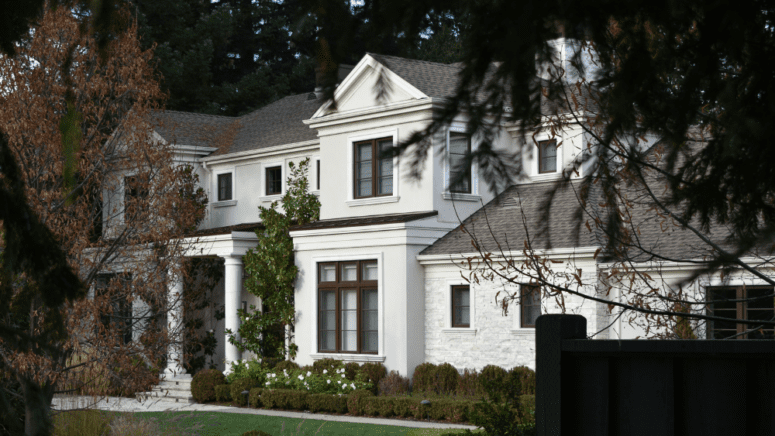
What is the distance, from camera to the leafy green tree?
21156 mm

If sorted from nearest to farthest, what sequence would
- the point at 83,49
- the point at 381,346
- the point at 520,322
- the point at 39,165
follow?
the point at 39,165, the point at 83,49, the point at 520,322, the point at 381,346

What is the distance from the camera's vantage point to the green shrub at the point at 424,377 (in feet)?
60.6

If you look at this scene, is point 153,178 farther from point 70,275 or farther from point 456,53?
point 456,53

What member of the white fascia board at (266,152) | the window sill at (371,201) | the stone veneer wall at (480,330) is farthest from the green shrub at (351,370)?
the white fascia board at (266,152)

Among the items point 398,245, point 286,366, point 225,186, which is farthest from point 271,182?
point 398,245

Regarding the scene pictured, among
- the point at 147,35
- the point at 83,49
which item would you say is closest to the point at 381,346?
the point at 83,49

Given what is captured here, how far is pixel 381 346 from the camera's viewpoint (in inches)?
759

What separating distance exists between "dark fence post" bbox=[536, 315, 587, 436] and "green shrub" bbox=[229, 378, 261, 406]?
56.6ft

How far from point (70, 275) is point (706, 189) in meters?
2.25

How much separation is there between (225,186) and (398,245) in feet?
Result: 26.4

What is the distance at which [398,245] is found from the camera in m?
19.3

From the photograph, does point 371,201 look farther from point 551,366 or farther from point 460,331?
point 551,366

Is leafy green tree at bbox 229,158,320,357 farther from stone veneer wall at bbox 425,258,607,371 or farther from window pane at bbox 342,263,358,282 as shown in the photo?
stone veneer wall at bbox 425,258,607,371

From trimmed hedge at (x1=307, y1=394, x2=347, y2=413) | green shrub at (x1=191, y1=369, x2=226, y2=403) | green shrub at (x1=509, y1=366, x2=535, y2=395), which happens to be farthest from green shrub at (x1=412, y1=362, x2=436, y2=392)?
green shrub at (x1=191, y1=369, x2=226, y2=403)
